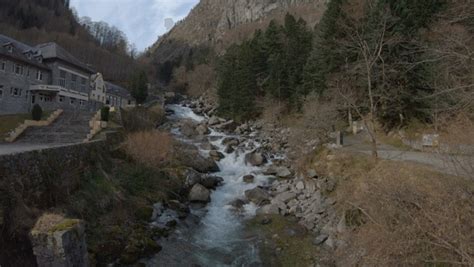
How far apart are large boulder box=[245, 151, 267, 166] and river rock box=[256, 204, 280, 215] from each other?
8.26 m

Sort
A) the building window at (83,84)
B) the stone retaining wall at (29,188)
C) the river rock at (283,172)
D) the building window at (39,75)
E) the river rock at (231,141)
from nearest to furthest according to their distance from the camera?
the stone retaining wall at (29,188) < the river rock at (283,172) < the river rock at (231,141) < the building window at (39,75) < the building window at (83,84)

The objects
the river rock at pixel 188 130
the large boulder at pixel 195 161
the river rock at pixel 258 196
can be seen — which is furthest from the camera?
the river rock at pixel 188 130

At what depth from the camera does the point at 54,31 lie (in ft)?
280

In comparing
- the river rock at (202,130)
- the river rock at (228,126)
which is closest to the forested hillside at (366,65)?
the river rock at (228,126)

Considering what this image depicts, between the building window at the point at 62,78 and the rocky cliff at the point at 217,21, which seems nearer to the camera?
the building window at the point at 62,78

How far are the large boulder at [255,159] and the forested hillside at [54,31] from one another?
66724 mm

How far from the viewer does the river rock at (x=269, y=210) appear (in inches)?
650

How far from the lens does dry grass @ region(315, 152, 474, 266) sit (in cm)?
695

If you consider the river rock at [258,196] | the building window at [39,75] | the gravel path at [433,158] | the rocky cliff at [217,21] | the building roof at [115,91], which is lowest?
the river rock at [258,196]

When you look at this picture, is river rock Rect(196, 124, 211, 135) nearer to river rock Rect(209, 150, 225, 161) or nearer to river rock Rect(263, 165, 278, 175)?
river rock Rect(209, 150, 225, 161)

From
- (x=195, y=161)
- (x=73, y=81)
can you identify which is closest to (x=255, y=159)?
(x=195, y=161)

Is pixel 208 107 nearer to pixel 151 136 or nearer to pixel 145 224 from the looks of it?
pixel 151 136

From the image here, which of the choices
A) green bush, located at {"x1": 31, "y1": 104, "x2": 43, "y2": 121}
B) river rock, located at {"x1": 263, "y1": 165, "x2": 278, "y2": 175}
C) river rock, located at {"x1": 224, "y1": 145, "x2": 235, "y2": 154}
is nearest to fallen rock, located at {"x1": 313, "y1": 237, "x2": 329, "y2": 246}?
river rock, located at {"x1": 263, "y1": 165, "x2": 278, "y2": 175}

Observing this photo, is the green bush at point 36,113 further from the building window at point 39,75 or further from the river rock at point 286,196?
the river rock at point 286,196
